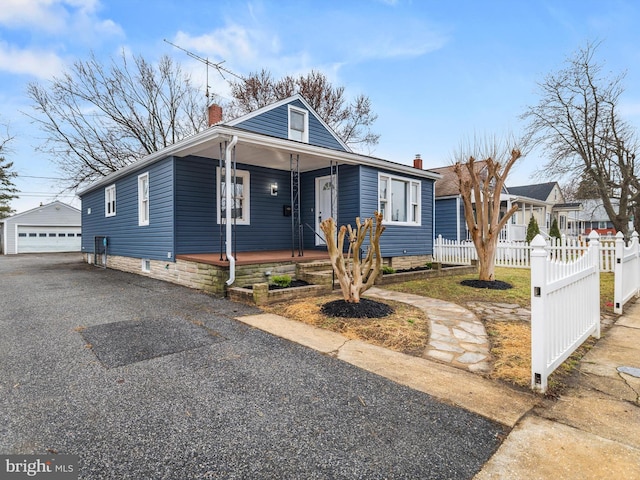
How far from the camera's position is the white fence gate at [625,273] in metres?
5.29

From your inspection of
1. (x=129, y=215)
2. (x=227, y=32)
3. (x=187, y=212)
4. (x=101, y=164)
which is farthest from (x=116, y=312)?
(x=101, y=164)

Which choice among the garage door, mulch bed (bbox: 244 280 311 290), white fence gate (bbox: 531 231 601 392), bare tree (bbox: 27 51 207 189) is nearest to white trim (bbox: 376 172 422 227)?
mulch bed (bbox: 244 280 311 290)

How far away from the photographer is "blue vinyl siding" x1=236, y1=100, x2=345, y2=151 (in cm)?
1006

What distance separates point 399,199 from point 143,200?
25.3ft

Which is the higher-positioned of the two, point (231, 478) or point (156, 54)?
point (156, 54)

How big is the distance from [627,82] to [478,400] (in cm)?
1921

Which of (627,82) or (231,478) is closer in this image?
(231,478)

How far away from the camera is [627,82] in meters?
14.9

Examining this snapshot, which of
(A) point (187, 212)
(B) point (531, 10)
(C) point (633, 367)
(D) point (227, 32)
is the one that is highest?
(D) point (227, 32)

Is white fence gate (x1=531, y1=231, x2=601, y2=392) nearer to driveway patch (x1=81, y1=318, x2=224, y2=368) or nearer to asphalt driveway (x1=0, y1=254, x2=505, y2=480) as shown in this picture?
asphalt driveway (x1=0, y1=254, x2=505, y2=480)

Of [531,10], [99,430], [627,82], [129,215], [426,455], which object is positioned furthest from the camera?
[627,82]

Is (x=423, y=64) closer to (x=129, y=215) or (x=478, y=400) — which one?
(x=129, y=215)

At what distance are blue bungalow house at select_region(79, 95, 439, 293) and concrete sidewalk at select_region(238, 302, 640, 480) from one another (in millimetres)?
4214

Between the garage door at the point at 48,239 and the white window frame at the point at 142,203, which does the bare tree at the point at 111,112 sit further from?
the white window frame at the point at 142,203
